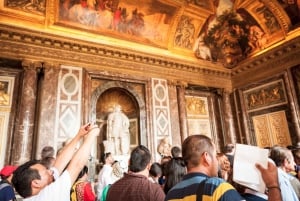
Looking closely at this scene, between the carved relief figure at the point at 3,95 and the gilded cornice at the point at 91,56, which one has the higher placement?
the gilded cornice at the point at 91,56

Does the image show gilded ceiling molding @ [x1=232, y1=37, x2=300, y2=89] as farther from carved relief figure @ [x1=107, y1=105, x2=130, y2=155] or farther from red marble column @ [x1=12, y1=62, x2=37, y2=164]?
red marble column @ [x1=12, y1=62, x2=37, y2=164]

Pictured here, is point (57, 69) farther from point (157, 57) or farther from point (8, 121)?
point (157, 57)

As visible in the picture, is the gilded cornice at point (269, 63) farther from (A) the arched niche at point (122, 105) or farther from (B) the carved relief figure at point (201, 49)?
(A) the arched niche at point (122, 105)

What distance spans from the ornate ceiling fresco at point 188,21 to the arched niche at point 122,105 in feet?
8.29

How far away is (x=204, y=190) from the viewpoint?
5.10 ft

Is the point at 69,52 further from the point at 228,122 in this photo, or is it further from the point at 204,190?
the point at 204,190

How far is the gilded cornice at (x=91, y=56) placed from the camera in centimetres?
912

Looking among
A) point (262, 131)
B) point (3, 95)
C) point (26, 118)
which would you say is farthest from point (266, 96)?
point (3, 95)

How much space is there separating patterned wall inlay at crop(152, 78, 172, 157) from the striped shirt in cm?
910

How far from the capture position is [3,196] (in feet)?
10.2

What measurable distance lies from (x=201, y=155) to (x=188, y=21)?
12.0m

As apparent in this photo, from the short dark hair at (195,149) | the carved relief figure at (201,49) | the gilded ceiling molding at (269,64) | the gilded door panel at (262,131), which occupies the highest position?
the carved relief figure at (201,49)

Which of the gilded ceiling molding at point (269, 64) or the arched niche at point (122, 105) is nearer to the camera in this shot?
the arched niche at point (122, 105)

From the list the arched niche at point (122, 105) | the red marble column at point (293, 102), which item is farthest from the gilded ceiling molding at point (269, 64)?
the arched niche at point (122, 105)
